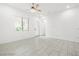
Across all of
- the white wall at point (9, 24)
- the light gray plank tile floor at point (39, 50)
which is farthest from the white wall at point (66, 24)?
the white wall at point (9, 24)

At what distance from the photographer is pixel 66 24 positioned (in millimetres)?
6465

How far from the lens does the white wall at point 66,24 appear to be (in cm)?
591

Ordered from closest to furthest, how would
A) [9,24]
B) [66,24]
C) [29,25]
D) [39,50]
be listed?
[39,50], [9,24], [66,24], [29,25]

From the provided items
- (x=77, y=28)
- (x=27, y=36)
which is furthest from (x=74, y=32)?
(x=27, y=36)

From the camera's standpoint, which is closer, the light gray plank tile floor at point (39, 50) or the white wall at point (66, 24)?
the light gray plank tile floor at point (39, 50)

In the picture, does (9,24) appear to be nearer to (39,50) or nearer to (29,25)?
(29,25)

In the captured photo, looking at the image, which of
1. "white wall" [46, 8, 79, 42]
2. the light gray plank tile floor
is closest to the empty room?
"white wall" [46, 8, 79, 42]

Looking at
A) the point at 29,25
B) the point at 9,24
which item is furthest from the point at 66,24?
the point at 9,24

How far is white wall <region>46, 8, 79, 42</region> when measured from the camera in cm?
591

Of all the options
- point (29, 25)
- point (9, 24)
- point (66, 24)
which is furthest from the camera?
point (29, 25)

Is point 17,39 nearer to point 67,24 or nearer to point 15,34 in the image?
point 15,34

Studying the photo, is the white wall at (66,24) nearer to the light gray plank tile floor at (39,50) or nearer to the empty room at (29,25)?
the empty room at (29,25)

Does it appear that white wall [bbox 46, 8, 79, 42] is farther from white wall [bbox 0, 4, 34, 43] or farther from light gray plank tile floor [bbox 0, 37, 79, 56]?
white wall [bbox 0, 4, 34, 43]

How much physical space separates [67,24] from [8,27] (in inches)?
142
